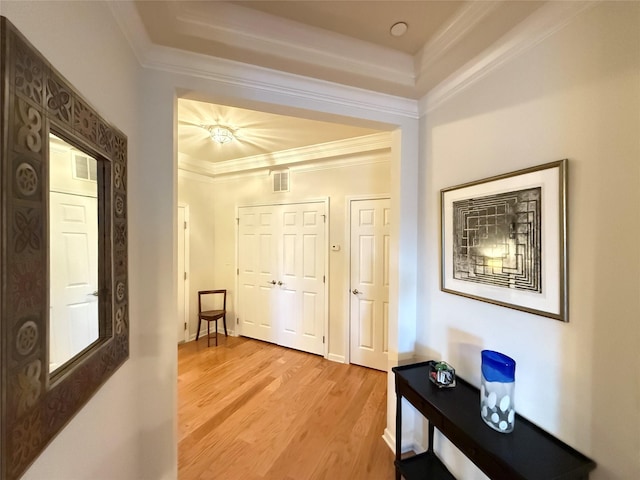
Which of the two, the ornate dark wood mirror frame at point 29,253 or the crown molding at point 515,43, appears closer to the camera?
the ornate dark wood mirror frame at point 29,253

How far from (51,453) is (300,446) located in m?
1.68

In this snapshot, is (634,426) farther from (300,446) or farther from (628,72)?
(300,446)

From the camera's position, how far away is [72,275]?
0.88 meters

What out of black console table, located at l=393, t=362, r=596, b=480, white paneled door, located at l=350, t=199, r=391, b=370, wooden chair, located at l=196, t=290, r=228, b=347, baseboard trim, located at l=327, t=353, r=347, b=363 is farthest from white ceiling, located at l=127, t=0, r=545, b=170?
wooden chair, located at l=196, t=290, r=228, b=347

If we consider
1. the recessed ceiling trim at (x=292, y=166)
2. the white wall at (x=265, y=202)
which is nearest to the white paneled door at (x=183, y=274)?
the white wall at (x=265, y=202)

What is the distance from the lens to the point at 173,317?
1.47 meters

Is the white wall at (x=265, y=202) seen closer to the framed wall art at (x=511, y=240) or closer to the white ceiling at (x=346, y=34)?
the white ceiling at (x=346, y=34)

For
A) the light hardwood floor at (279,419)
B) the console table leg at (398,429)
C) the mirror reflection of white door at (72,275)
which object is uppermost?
the mirror reflection of white door at (72,275)

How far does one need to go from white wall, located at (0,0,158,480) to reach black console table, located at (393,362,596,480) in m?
1.45

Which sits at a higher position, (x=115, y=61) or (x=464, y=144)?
(x=115, y=61)

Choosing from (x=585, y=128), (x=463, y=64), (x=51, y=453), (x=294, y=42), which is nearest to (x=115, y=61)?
(x=294, y=42)

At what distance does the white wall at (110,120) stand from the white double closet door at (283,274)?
2268 millimetres

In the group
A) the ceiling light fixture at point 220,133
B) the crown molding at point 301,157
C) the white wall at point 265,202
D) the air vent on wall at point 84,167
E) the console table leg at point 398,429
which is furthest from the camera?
the white wall at point 265,202

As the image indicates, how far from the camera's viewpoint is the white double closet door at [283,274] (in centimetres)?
351
